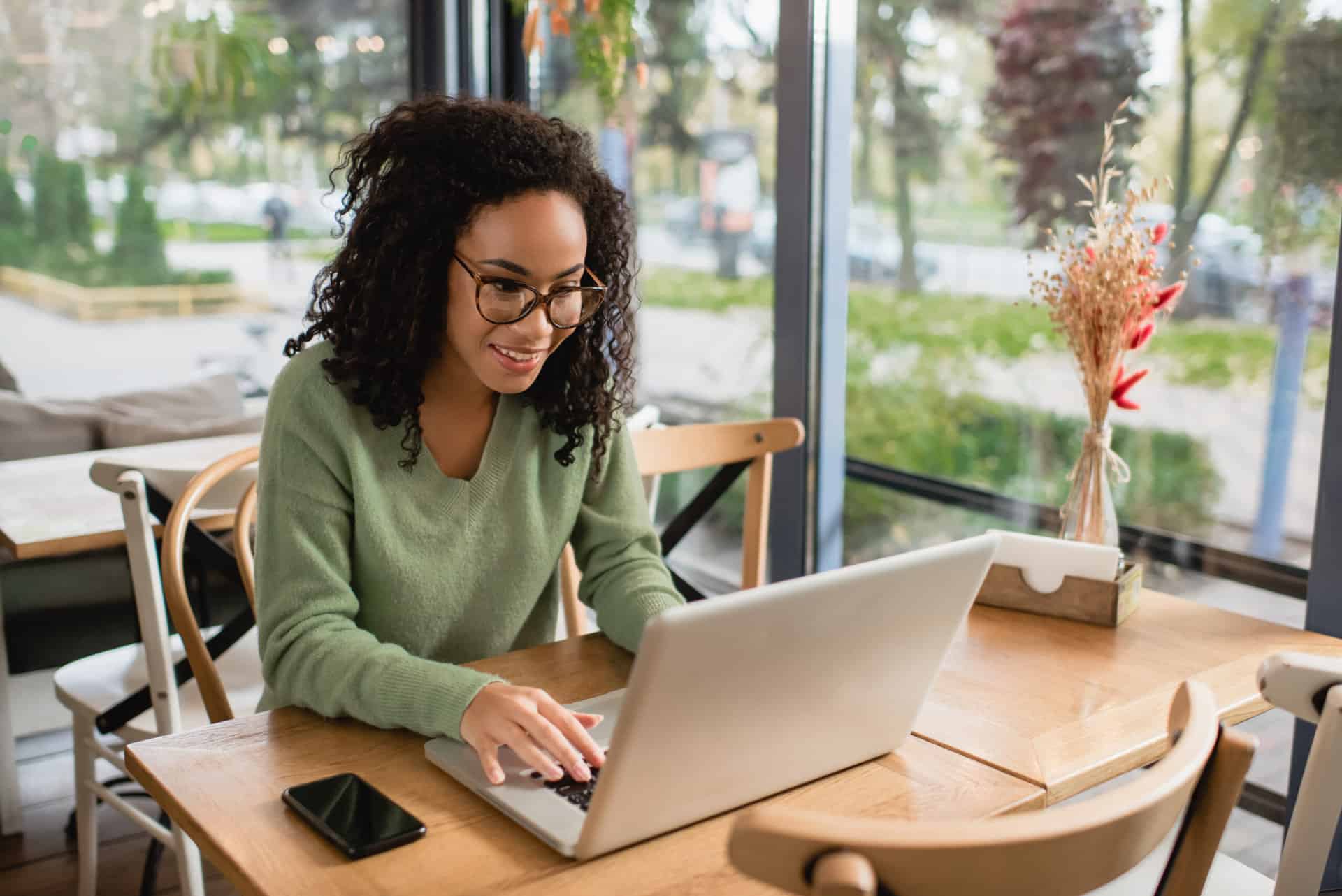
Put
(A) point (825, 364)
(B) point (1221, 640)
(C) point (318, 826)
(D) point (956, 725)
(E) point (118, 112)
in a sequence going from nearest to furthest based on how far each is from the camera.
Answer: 1. (C) point (318, 826)
2. (D) point (956, 725)
3. (B) point (1221, 640)
4. (A) point (825, 364)
5. (E) point (118, 112)

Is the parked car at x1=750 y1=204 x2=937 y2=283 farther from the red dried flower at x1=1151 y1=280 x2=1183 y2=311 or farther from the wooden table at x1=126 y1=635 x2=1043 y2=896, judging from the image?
the wooden table at x1=126 y1=635 x2=1043 y2=896

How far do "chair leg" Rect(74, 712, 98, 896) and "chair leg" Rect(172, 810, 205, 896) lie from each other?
354 mm

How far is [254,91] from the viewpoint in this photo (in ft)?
12.6

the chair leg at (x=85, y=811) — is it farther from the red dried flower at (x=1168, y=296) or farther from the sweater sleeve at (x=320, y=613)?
the red dried flower at (x=1168, y=296)

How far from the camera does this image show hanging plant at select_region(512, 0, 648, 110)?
283 centimetres

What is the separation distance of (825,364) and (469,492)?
1339mm

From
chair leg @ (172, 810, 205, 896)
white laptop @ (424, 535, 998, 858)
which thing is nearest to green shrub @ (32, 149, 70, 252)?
chair leg @ (172, 810, 205, 896)

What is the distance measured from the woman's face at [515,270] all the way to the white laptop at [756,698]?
0.45 m

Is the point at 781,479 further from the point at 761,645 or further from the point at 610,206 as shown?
the point at 761,645

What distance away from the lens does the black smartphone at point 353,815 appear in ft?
3.18

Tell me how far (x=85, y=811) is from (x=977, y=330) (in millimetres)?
1822

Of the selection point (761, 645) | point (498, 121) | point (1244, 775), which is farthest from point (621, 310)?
point (1244, 775)

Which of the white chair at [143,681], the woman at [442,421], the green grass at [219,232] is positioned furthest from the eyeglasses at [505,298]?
the green grass at [219,232]

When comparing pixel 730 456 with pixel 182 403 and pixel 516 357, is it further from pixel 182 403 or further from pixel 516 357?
pixel 182 403
